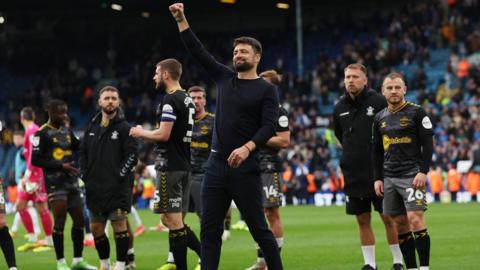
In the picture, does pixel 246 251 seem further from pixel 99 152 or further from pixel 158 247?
pixel 99 152

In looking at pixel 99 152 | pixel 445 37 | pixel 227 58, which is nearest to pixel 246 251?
pixel 99 152

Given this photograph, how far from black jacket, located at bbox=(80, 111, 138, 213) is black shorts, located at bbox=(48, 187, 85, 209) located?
4.92 feet

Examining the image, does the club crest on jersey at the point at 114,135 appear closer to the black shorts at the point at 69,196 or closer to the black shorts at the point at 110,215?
the black shorts at the point at 110,215

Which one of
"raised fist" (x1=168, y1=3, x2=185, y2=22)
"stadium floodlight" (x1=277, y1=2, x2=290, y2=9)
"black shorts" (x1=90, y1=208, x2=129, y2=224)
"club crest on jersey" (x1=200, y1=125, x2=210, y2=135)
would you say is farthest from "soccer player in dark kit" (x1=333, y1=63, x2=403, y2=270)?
"stadium floodlight" (x1=277, y1=2, x2=290, y2=9)

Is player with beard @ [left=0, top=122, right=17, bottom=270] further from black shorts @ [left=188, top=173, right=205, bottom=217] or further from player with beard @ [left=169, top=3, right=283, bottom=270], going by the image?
black shorts @ [left=188, top=173, right=205, bottom=217]

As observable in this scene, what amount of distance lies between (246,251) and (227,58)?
33.4 m

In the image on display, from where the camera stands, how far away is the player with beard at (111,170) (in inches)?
483

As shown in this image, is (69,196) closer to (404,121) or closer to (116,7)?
Answer: (404,121)

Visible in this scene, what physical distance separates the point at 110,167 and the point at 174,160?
0.84 m

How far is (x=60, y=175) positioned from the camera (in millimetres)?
13945

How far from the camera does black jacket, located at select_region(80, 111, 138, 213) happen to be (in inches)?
482

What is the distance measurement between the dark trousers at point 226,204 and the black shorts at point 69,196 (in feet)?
15.4

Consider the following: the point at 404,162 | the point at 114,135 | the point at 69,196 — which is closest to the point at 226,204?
the point at 404,162

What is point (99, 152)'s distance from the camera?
12344 mm
